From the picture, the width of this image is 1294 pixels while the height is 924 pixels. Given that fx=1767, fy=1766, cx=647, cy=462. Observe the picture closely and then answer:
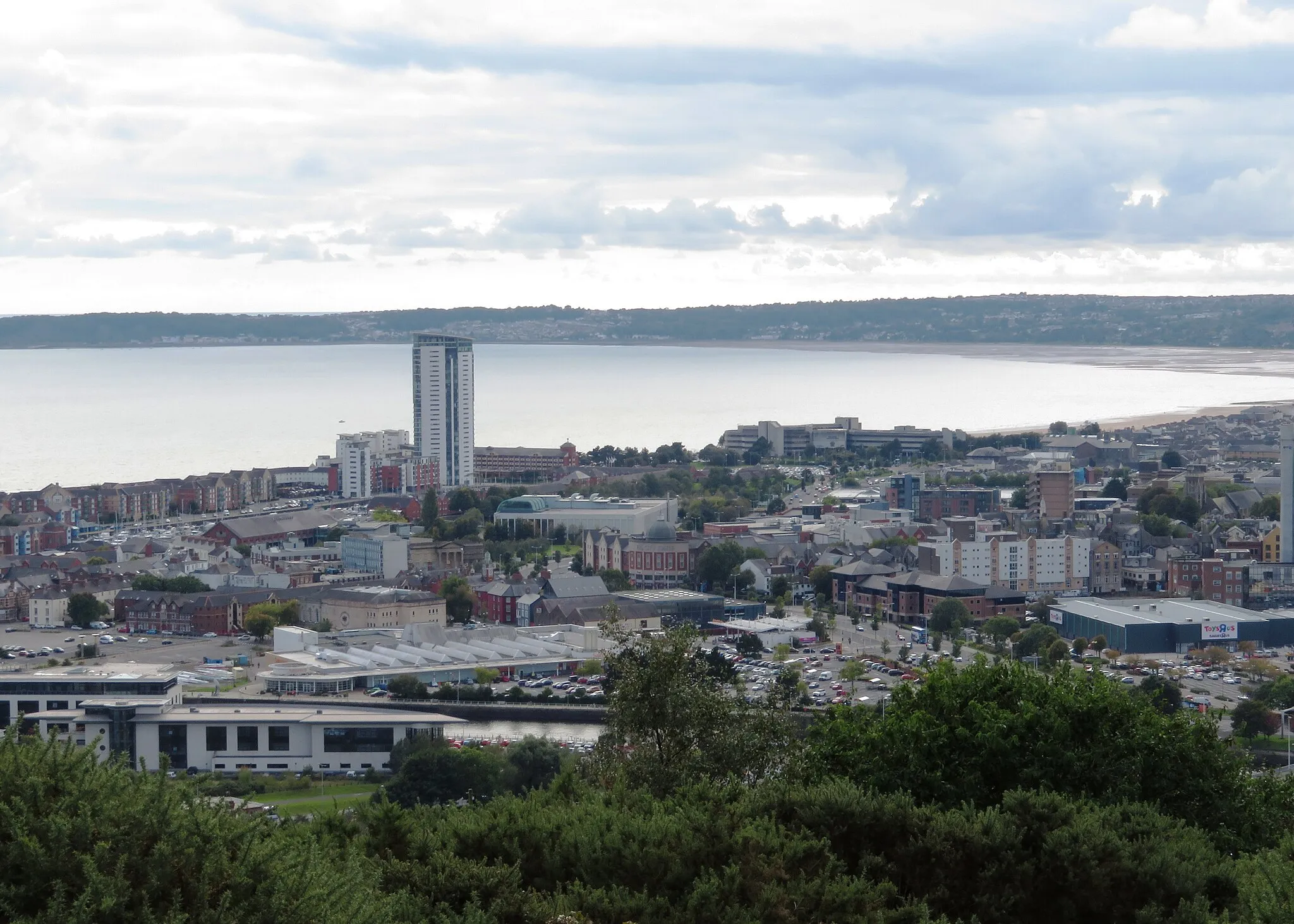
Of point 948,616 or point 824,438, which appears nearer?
point 948,616

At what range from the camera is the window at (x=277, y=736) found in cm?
1081

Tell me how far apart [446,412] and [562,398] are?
2817cm

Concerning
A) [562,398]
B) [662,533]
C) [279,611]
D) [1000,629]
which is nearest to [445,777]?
[1000,629]

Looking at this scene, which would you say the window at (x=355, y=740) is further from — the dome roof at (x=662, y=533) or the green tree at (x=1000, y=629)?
the dome roof at (x=662, y=533)

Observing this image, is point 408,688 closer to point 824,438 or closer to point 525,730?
point 525,730

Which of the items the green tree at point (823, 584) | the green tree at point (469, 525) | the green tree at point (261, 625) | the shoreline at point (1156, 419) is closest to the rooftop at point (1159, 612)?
the green tree at point (823, 584)

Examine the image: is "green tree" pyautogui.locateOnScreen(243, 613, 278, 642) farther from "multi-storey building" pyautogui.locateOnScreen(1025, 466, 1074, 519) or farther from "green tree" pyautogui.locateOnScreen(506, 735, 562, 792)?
"multi-storey building" pyautogui.locateOnScreen(1025, 466, 1074, 519)

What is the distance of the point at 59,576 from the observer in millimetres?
18406

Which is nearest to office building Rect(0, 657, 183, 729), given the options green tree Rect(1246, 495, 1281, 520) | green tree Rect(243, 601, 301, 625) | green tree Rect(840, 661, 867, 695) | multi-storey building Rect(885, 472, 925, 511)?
green tree Rect(243, 601, 301, 625)

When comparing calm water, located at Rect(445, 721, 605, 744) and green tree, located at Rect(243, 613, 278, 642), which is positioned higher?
green tree, located at Rect(243, 613, 278, 642)

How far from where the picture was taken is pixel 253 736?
10844 mm

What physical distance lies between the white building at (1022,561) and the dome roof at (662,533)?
9.80ft

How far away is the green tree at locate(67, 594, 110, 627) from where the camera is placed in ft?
56.2

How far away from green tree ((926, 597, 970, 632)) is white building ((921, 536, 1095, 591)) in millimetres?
1834
